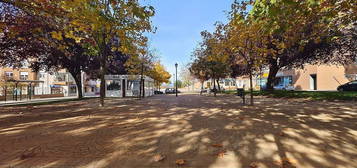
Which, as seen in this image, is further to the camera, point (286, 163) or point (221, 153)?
point (221, 153)

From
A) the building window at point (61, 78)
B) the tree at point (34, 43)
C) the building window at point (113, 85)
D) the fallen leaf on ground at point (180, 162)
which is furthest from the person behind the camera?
the building window at point (61, 78)

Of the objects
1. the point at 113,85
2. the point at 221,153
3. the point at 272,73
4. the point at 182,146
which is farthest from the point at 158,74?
the point at 221,153

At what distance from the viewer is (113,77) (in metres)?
22.2

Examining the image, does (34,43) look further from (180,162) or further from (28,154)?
(180,162)

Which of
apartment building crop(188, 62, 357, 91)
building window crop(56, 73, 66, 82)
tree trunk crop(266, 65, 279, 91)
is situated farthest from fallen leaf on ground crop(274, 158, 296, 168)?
building window crop(56, 73, 66, 82)

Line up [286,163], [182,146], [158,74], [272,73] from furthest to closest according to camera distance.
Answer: [158,74] < [272,73] < [182,146] < [286,163]

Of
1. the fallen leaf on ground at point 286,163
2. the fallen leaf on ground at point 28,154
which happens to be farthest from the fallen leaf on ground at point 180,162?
the fallen leaf on ground at point 28,154

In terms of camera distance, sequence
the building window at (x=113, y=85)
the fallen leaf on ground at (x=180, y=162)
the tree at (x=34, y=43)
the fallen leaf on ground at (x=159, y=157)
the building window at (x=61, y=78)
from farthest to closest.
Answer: the building window at (x=61, y=78), the building window at (x=113, y=85), the tree at (x=34, y=43), the fallen leaf on ground at (x=159, y=157), the fallen leaf on ground at (x=180, y=162)

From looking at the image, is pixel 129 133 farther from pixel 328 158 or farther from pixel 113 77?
pixel 113 77

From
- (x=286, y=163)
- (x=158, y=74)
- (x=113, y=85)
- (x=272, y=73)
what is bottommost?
(x=286, y=163)

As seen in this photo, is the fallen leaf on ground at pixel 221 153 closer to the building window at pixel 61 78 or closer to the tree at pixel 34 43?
the tree at pixel 34 43

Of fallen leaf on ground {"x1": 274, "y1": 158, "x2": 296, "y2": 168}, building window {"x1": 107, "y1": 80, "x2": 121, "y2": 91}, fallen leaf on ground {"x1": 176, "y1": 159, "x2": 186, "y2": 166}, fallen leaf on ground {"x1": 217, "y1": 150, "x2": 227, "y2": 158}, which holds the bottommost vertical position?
fallen leaf on ground {"x1": 274, "y1": 158, "x2": 296, "y2": 168}

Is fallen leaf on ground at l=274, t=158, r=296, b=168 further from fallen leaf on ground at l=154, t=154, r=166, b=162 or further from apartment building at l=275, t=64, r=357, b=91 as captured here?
apartment building at l=275, t=64, r=357, b=91

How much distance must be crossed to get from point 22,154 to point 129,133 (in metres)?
2.06
